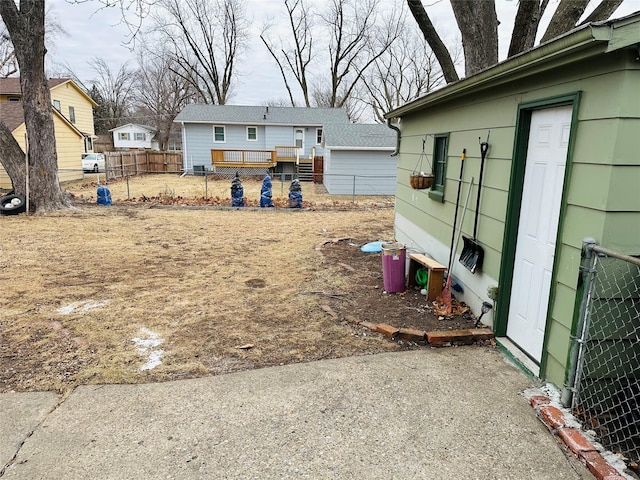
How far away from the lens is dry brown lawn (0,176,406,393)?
347 centimetres

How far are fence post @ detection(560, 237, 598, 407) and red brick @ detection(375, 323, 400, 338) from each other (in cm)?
149

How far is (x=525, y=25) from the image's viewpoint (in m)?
6.55

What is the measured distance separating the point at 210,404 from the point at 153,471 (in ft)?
2.11

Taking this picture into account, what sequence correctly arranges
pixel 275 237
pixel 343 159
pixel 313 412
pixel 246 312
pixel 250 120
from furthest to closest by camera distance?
pixel 250 120 < pixel 343 159 < pixel 275 237 < pixel 246 312 < pixel 313 412

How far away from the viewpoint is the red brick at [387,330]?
388 cm

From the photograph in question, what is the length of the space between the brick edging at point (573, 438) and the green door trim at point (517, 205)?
1.35 ft

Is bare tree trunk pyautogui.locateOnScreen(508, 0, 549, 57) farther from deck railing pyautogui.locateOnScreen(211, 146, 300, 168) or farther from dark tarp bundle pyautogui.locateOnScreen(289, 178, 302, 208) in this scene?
deck railing pyautogui.locateOnScreen(211, 146, 300, 168)

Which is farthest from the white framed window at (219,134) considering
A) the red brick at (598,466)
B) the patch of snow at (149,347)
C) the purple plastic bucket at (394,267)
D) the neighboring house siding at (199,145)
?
the red brick at (598,466)

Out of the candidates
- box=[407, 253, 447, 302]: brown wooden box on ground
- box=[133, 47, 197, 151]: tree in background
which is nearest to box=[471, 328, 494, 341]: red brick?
box=[407, 253, 447, 302]: brown wooden box on ground

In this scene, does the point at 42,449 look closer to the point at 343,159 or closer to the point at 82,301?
the point at 82,301

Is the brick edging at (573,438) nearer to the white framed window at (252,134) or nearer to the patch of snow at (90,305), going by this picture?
the patch of snow at (90,305)

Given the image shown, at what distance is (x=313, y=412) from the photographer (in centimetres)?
272

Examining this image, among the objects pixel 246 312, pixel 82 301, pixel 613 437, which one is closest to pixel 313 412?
pixel 613 437

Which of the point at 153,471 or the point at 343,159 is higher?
the point at 343,159
